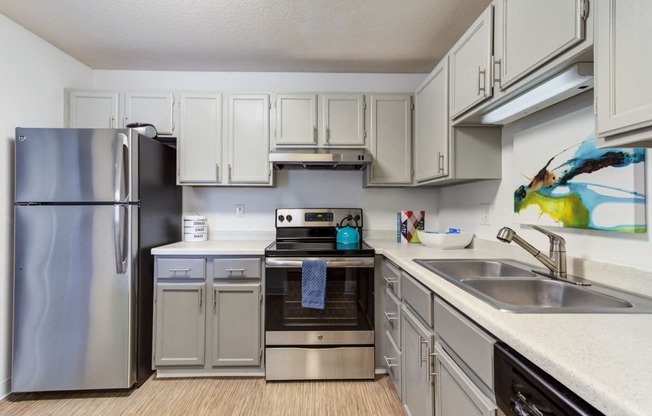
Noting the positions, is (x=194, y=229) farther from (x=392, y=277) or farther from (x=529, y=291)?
(x=529, y=291)

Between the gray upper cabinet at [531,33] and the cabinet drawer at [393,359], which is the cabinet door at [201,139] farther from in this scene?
the gray upper cabinet at [531,33]

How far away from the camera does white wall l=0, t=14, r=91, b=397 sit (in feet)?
6.45

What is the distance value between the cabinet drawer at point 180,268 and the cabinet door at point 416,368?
1397mm

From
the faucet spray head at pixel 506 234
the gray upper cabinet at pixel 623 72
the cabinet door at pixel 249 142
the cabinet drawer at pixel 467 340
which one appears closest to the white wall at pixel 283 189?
the cabinet door at pixel 249 142

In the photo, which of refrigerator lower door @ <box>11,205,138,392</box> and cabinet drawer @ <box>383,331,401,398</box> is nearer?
cabinet drawer @ <box>383,331,401,398</box>

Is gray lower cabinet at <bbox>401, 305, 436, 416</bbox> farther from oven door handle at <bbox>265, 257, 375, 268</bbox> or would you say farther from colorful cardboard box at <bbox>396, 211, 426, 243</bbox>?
colorful cardboard box at <bbox>396, 211, 426, 243</bbox>

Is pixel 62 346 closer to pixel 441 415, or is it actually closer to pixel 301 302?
pixel 301 302

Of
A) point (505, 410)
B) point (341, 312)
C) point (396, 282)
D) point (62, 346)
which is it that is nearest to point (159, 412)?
point (62, 346)

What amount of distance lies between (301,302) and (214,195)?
4.32 feet

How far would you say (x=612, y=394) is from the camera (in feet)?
1.64

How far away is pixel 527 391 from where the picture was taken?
691mm

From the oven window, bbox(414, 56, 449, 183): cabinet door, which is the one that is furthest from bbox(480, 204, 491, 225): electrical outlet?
the oven window

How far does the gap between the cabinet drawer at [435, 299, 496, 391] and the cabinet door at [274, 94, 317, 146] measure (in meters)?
1.70

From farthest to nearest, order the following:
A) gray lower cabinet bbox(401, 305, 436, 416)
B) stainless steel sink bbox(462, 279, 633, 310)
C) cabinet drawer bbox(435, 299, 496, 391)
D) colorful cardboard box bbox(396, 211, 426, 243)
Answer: colorful cardboard box bbox(396, 211, 426, 243), gray lower cabinet bbox(401, 305, 436, 416), stainless steel sink bbox(462, 279, 633, 310), cabinet drawer bbox(435, 299, 496, 391)
